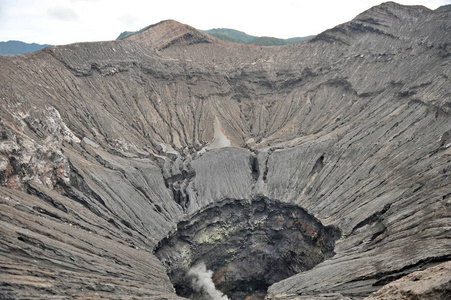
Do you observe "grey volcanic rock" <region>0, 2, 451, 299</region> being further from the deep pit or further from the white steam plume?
the white steam plume

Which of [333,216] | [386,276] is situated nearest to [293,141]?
[333,216]

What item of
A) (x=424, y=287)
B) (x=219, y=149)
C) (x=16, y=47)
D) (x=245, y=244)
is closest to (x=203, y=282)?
(x=245, y=244)

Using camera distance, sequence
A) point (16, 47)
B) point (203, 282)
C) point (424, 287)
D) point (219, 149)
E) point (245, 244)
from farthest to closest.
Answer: point (16, 47) → point (219, 149) → point (245, 244) → point (203, 282) → point (424, 287)

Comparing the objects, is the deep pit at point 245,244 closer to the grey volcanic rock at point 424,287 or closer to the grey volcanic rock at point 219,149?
the grey volcanic rock at point 219,149

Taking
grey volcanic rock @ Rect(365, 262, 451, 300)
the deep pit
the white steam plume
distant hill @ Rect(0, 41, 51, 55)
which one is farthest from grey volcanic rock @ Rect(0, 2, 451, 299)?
distant hill @ Rect(0, 41, 51, 55)

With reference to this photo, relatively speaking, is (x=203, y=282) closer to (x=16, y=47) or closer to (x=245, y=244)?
(x=245, y=244)

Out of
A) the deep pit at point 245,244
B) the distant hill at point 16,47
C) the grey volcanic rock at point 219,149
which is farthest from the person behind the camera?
the distant hill at point 16,47

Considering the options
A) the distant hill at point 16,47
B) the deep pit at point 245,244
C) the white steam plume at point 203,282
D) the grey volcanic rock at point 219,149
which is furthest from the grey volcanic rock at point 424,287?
the distant hill at point 16,47

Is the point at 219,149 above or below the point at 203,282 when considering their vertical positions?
above
